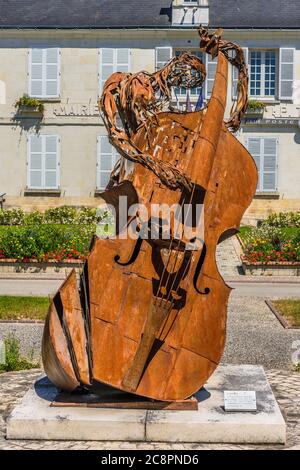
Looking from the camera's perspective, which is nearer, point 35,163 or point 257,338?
Answer: point 257,338

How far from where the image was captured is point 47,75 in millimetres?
26078

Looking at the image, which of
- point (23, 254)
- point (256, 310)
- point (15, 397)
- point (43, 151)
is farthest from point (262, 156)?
point (15, 397)

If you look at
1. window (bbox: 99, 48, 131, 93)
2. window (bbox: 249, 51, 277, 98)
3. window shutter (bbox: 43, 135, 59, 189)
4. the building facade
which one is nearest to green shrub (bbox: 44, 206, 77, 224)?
the building facade

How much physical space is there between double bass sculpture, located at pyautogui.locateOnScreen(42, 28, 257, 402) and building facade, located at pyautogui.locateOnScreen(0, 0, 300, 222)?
19.2 meters

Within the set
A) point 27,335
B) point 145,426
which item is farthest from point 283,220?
point 145,426

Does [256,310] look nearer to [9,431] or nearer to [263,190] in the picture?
[9,431]

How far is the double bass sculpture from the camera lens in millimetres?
6176

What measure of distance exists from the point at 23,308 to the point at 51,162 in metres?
14.2

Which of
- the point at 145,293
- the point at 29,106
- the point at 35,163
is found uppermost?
the point at 29,106

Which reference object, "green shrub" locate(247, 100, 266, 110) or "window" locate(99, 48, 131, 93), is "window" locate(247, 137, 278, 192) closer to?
"green shrub" locate(247, 100, 266, 110)

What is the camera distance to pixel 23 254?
55.5 feet

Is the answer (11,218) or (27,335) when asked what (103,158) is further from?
(27,335)
